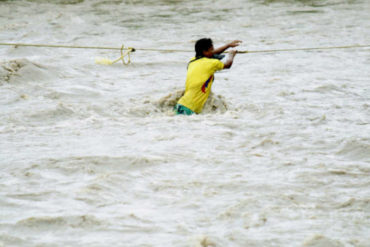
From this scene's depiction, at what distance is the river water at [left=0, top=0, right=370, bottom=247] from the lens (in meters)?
3.84

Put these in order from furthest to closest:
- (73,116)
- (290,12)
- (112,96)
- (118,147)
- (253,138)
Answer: (290,12) → (112,96) → (73,116) → (253,138) → (118,147)

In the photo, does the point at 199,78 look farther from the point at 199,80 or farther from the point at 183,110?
the point at 183,110

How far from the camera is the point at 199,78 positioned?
6688 millimetres

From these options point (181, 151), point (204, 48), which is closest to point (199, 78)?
point (204, 48)

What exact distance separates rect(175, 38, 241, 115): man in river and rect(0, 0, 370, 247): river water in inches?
6.3

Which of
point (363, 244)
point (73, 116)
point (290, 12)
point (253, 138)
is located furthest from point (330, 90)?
point (290, 12)

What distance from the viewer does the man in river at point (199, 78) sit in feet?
22.0

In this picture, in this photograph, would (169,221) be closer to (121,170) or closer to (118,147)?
(121,170)

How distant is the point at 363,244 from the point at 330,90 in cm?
480

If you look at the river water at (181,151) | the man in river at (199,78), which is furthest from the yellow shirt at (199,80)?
the river water at (181,151)

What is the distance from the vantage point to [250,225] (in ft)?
12.8

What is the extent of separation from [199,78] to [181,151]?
1470mm

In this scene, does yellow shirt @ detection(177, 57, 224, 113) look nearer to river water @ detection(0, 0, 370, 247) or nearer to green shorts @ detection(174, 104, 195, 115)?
green shorts @ detection(174, 104, 195, 115)

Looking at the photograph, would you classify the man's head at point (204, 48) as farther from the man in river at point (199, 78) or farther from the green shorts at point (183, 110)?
the green shorts at point (183, 110)
